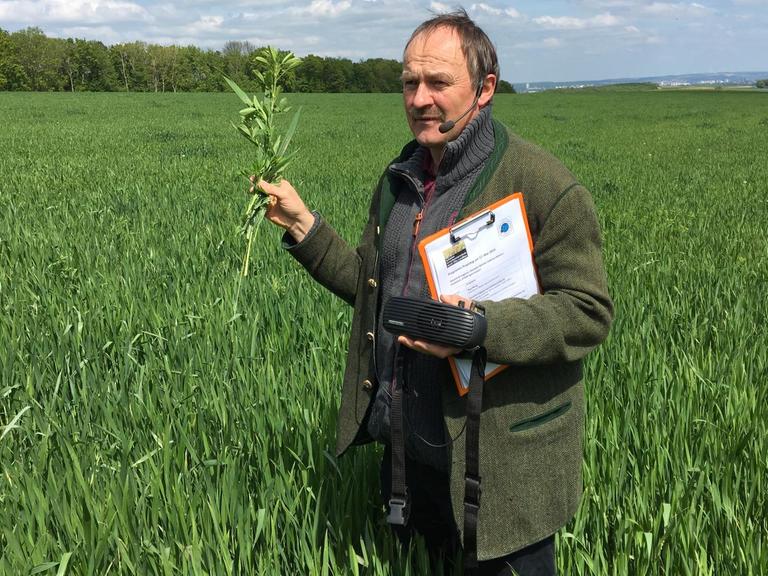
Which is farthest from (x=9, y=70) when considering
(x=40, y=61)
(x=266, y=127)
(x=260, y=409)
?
(x=266, y=127)

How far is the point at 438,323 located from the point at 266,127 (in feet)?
2.38

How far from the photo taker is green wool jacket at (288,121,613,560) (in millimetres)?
1369

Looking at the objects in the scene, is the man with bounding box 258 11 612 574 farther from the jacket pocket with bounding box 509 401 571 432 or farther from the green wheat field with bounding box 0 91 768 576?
the green wheat field with bounding box 0 91 768 576

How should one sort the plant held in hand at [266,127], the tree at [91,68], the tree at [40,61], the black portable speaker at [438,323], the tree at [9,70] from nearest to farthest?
the black portable speaker at [438,323]
the plant held in hand at [266,127]
the tree at [9,70]
the tree at [40,61]
the tree at [91,68]

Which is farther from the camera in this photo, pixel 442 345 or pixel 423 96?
pixel 423 96

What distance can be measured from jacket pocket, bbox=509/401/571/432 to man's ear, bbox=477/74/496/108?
0.71 meters

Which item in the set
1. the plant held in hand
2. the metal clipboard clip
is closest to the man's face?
the metal clipboard clip

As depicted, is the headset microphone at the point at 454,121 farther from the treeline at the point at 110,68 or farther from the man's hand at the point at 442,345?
the treeline at the point at 110,68

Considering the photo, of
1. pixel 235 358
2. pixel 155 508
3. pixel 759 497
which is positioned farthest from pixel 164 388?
pixel 759 497

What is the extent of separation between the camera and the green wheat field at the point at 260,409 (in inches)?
68.6

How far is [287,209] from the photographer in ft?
5.74

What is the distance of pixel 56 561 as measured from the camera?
162cm

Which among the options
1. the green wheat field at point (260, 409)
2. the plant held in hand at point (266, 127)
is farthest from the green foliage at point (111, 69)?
→ the plant held in hand at point (266, 127)

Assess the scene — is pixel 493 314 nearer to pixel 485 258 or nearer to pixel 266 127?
pixel 485 258
